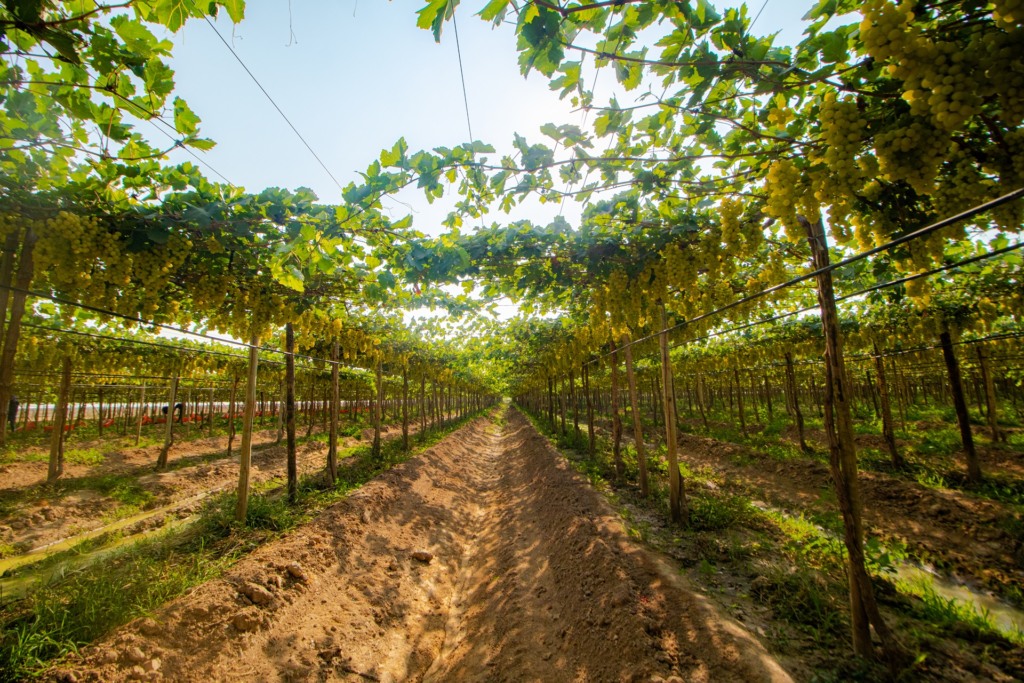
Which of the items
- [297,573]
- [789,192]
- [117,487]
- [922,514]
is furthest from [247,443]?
[922,514]

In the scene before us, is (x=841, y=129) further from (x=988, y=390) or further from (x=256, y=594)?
(x=988, y=390)

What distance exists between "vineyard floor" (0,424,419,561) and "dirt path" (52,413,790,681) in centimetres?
520

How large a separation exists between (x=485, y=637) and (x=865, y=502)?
844cm

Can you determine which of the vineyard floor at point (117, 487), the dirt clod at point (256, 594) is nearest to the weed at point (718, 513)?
the dirt clod at point (256, 594)

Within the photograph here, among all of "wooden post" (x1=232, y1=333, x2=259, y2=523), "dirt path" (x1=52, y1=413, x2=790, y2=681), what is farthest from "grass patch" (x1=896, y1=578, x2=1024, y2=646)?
"wooden post" (x1=232, y1=333, x2=259, y2=523)

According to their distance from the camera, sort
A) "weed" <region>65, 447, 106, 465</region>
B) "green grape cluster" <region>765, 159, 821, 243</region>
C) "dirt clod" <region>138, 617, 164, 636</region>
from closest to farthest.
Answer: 1. "green grape cluster" <region>765, 159, 821, 243</region>
2. "dirt clod" <region>138, 617, 164, 636</region>
3. "weed" <region>65, 447, 106, 465</region>

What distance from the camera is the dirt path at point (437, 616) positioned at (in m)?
3.38

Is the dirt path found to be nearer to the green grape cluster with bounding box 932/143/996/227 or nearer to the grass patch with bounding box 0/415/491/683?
the grass patch with bounding box 0/415/491/683

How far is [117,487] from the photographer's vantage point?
10.1m

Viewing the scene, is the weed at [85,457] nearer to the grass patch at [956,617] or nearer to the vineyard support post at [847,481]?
the vineyard support post at [847,481]

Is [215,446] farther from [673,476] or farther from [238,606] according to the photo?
[673,476]

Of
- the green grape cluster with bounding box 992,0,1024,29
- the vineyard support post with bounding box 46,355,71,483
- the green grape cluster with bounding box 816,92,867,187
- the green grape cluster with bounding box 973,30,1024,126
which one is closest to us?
the green grape cluster with bounding box 992,0,1024,29

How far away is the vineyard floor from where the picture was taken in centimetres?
782

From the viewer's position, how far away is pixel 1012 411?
20.8 metres
